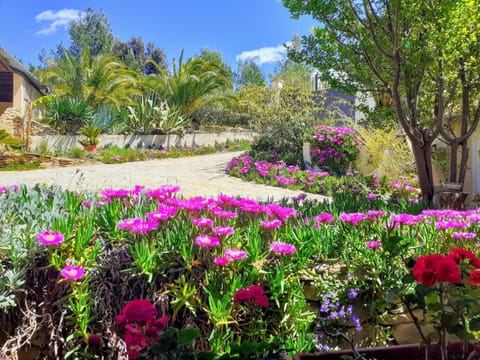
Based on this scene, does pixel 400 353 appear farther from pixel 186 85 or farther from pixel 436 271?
pixel 186 85

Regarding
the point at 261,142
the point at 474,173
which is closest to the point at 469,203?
the point at 474,173

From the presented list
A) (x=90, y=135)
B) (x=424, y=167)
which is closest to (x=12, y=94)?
(x=90, y=135)

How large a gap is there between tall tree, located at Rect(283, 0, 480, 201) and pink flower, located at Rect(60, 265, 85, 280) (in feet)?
15.1

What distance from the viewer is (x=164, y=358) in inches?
67.2

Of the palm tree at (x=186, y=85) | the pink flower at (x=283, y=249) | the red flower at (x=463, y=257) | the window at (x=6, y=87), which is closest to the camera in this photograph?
the red flower at (x=463, y=257)

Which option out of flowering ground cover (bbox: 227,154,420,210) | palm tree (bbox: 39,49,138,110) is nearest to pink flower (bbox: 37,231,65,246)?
flowering ground cover (bbox: 227,154,420,210)

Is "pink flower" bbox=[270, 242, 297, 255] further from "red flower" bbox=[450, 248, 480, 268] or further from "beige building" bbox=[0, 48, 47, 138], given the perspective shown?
"beige building" bbox=[0, 48, 47, 138]

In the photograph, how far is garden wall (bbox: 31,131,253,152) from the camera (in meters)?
18.0

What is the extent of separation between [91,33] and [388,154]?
129 ft

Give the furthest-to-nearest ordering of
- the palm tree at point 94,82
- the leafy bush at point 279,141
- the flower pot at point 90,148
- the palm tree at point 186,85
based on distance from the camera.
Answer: the palm tree at point 186,85
the palm tree at point 94,82
the flower pot at point 90,148
the leafy bush at point 279,141

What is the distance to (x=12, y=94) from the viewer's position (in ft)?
70.8

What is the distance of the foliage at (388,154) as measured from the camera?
10.9 metres

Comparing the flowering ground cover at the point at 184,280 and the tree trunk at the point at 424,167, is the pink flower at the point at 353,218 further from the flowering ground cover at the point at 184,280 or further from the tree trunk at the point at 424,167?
the tree trunk at the point at 424,167

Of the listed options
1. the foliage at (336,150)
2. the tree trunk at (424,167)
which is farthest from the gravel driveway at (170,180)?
the tree trunk at (424,167)
